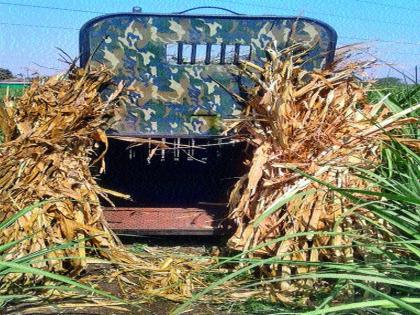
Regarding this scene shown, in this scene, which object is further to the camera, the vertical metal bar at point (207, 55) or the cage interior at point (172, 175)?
the cage interior at point (172, 175)

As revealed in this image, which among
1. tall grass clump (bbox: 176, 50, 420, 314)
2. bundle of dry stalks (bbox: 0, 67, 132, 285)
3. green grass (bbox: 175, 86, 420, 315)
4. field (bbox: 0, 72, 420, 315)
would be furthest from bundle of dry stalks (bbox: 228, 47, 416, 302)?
bundle of dry stalks (bbox: 0, 67, 132, 285)

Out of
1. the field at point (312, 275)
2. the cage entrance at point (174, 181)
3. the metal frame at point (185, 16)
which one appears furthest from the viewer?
the cage entrance at point (174, 181)

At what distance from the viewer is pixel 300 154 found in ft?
14.9

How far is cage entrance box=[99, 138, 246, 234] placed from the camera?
5444mm

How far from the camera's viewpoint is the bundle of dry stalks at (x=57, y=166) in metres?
4.30

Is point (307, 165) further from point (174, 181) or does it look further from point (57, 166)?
point (174, 181)

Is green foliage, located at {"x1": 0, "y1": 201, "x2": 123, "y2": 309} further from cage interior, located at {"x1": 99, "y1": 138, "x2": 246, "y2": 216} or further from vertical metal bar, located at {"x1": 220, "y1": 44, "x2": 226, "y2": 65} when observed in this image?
vertical metal bar, located at {"x1": 220, "y1": 44, "x2": 226, "y2": 65}

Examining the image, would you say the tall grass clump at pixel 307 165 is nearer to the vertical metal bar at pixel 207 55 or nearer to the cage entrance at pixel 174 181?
the vertical metal bar at pixel 207 55

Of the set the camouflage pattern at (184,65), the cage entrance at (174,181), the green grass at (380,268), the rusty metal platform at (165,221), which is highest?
the camouflage pattern at (184,65)

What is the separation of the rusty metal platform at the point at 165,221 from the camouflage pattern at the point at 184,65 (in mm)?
642

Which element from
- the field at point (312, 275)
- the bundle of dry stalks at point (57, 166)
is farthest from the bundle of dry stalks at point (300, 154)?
the bundle of dry stalks at point (57, 166)

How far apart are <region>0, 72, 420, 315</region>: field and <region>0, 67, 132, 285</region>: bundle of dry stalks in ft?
0.88

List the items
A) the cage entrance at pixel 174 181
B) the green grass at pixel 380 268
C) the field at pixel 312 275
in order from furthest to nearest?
1. the cage entrance at pixel 174 181
2. the field at pixel 312 275
3. the green grass at pixel 380 268

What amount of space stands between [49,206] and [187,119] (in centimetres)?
146
